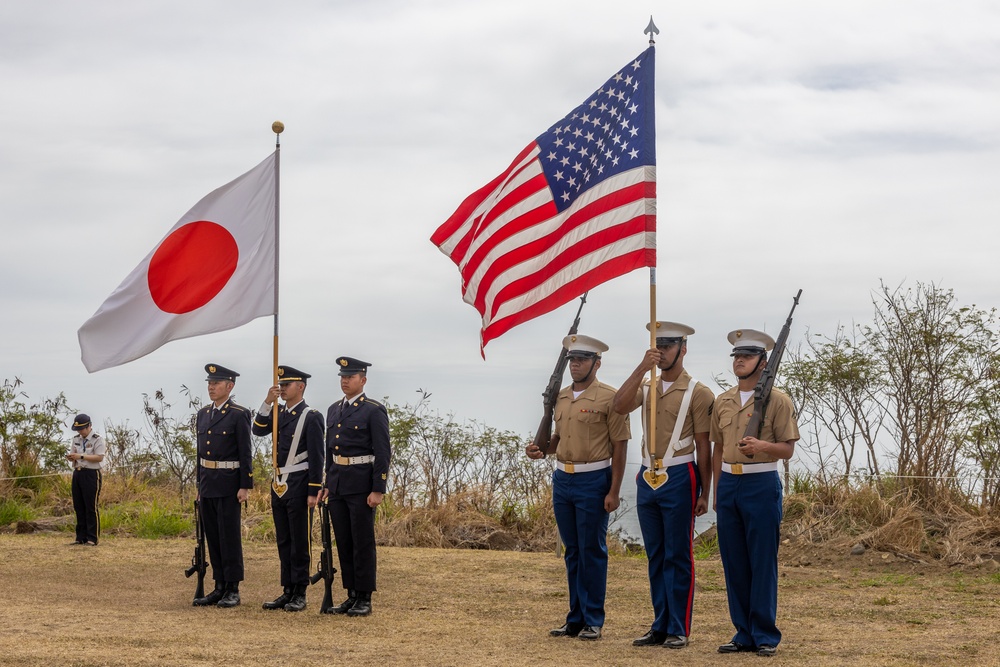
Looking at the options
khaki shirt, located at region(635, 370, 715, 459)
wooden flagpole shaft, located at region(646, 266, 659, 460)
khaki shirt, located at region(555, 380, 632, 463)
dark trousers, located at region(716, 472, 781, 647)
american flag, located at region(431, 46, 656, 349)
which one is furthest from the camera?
american flag, located at region(431, 46, 656, 349)

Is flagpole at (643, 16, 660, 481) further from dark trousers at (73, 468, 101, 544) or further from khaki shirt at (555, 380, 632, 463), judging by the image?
dark trousers at (73, 468, 101, 544)

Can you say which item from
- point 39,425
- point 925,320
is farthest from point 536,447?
point 39,425

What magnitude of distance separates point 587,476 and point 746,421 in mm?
1203

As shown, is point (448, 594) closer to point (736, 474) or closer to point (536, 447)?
point (536, 447)

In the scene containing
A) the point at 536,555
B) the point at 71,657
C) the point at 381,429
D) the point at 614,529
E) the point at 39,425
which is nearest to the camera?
the point at 71,657

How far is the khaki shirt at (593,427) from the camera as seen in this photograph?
7449 mm

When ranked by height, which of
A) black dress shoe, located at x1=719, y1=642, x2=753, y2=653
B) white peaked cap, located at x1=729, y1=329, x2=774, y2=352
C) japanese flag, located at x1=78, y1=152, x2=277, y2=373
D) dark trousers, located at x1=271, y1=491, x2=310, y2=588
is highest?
japanese flag, located at x1=78, y1=152, x2=277, y2=373

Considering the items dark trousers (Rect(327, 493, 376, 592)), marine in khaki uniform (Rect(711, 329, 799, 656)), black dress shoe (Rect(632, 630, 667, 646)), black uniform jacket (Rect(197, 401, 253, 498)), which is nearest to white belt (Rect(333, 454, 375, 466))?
dark trousers (Rect(327, 493, 376, 592))

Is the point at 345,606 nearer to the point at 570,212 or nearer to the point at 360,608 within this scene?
the point at 360,608

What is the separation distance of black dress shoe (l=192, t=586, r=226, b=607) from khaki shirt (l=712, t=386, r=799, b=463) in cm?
453

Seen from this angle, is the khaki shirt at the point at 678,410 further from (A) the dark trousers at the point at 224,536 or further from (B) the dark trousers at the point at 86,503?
(B) the dark trousers at the point at 86,503

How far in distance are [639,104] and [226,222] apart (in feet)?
11.2

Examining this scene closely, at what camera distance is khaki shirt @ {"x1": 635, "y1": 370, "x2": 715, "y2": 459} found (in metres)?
7.18

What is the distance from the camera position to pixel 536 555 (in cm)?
1270
